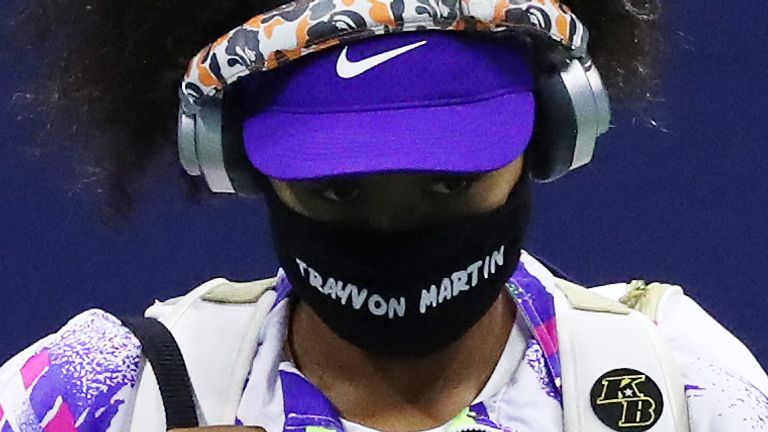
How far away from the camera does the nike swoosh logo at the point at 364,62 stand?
0.80 meters

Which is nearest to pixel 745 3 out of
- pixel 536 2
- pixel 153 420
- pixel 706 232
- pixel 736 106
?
pixel 736 106

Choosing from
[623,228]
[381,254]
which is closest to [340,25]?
[381,254]

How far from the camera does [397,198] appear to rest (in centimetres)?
82

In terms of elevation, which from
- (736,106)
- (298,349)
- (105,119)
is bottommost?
(736,106)

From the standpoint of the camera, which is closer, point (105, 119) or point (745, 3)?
point (105, 119)

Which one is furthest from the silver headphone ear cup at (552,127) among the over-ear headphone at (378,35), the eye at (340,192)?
the eye at (340,192)

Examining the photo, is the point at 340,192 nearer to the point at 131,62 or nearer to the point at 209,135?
the point at 209,135

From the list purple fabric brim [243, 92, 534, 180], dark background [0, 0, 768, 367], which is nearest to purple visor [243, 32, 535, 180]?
purple fabric brim [243, 92, 534, 180]

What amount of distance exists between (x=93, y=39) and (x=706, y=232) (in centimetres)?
75

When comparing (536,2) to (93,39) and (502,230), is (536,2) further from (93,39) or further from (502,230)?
(93,39)

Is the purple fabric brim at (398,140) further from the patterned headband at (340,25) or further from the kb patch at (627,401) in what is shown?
the kb patch at (627,401)

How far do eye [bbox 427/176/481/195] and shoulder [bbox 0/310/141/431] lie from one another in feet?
0.70

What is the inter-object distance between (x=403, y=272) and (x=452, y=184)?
0.06 metres

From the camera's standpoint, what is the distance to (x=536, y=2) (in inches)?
32.0
